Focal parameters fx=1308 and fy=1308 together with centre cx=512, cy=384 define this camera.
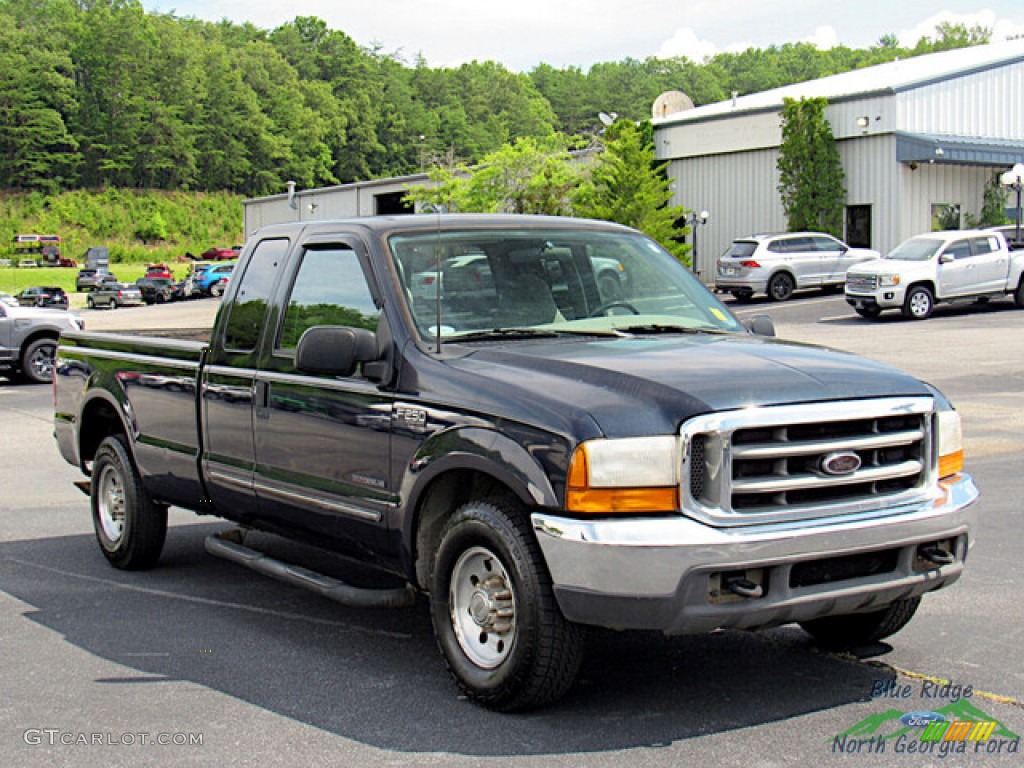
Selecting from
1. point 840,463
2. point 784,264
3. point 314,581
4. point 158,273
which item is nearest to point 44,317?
point 314,581

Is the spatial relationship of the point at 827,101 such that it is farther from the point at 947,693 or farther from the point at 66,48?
the point at 66,48

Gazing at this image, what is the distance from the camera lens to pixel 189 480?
6965mm

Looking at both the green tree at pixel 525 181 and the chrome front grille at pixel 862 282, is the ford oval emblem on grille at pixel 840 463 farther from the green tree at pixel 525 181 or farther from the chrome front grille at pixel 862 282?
the green tree at pixel 525 181

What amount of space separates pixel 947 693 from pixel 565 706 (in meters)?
1.48

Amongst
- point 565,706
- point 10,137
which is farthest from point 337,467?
point 10,137

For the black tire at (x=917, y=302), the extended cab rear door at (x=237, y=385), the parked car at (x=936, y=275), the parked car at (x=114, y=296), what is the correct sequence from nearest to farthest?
1. the extended cab rear door at (x=237, y=385)
2. the parked car at (x=936, y=275)
3. the black tire at (x=917, y=302)
4. the parked car at (x=114, y=296)

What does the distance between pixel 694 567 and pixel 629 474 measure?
0.38 metres

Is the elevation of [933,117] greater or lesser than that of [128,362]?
greater

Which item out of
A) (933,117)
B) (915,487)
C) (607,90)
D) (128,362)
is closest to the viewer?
(915,487)

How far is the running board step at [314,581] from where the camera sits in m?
5.59

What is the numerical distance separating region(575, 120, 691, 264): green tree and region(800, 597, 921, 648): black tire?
1477 inches

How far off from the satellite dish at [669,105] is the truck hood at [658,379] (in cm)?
5083

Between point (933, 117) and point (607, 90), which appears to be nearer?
point (933, 117)

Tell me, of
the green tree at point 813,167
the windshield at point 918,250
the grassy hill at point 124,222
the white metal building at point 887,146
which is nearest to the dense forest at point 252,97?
the grassy hill at point 124,222
